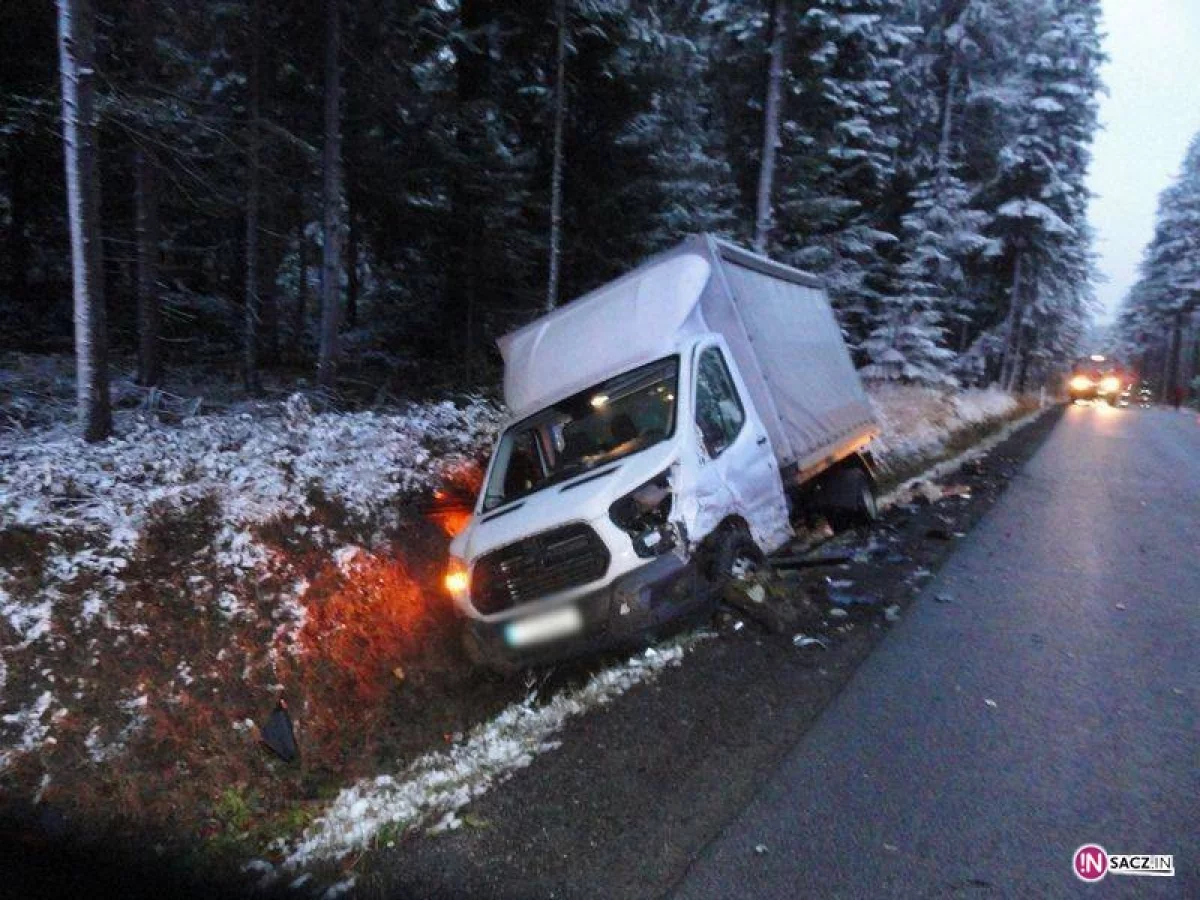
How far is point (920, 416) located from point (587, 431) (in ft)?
41.3

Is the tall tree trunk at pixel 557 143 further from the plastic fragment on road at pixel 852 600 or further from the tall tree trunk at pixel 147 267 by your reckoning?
the plastic fragment on road at pixel 852 600

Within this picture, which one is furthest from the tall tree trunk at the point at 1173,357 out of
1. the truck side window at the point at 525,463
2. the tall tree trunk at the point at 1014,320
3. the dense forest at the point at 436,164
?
the truck side window at the point at 525,463

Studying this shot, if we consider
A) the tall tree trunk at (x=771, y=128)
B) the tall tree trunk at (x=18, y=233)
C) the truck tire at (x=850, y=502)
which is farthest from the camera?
the tall tree trunk at (x=18, y=233)

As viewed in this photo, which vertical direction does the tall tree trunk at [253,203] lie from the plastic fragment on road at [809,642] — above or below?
above

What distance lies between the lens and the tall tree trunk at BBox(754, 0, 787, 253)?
15.0 metres

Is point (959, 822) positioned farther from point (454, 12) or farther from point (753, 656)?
point (454, 12)

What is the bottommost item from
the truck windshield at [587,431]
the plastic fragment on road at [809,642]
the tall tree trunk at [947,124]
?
the plastic fragment on road at [809,642]

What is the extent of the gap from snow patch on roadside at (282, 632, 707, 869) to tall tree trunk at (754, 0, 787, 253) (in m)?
11.6

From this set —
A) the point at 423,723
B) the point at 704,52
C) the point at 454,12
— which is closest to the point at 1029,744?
the point at 423,723

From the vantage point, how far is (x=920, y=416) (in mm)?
16766

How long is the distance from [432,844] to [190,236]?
1966 centimetres

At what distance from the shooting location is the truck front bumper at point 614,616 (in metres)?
4.83

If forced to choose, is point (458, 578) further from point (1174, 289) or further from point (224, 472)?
point (1174, 289)

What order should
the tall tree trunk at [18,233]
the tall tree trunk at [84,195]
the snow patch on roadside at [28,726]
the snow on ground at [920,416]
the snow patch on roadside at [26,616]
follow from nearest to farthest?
the snow patch on roadside at [28,726]
the snow patch on roadside at [26,616]
the tall tree trunk at [84,195]
the snow on ground at [920,416]
the tall tree trunk at [18,233]
